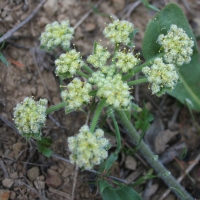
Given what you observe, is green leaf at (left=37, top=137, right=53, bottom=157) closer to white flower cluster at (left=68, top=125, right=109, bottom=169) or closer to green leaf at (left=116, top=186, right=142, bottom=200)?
white flower cluster at (left=68, top=125, right=109, bottom=169)

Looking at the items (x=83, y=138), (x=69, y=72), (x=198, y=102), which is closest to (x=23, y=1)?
(x=69, y=72)

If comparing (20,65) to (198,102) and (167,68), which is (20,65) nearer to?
(167,68)

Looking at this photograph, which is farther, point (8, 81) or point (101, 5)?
point (101, 5)

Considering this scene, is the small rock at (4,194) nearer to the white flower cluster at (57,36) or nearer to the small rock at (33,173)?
the small rock at (33,173)

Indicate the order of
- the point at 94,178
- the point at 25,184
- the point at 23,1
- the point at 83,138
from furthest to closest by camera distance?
the point at 23,1 < the point at 94,178 < the point at 25,184 < the point at 83,138

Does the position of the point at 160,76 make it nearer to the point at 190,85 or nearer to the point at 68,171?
the point at 190,85

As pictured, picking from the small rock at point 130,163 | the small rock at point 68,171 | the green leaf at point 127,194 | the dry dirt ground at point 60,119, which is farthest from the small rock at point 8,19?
the green leaf at point 127,194

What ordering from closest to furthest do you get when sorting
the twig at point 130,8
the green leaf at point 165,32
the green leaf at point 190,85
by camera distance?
the green leaf at point 165,32 < the green leaf at point 190,85 < the twig at point 130,8

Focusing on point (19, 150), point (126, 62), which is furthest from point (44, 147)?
point (126, 62)

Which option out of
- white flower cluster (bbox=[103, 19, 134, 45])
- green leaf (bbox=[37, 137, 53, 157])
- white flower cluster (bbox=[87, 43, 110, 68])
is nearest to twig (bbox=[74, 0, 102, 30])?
white flower cluster (bbox=[103, 19, 134, 45])
